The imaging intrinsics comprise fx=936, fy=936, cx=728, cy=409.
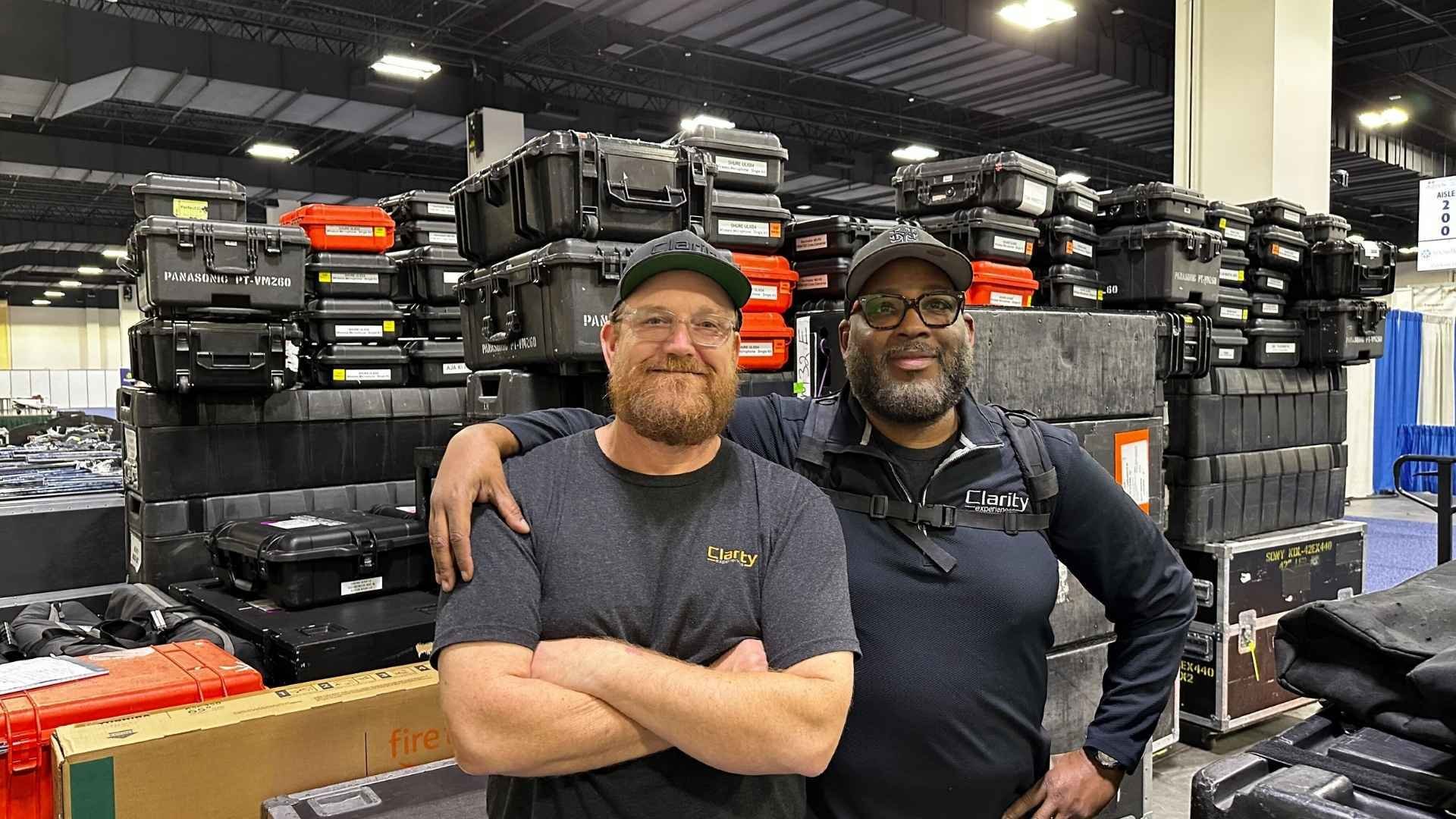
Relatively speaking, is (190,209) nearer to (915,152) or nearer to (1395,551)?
(1395,551)

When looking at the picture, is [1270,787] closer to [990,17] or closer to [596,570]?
[596,570]

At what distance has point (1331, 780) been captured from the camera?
1.18 m

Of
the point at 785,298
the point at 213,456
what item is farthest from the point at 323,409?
the point at 785,298

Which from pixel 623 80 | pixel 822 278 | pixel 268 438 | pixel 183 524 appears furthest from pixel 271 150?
pixel 822 278

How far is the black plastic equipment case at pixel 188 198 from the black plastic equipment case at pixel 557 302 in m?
2.24

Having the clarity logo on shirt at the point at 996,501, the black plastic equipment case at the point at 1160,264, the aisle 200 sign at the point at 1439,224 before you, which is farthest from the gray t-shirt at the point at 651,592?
the aisle 200 sign at the point at 1439,224

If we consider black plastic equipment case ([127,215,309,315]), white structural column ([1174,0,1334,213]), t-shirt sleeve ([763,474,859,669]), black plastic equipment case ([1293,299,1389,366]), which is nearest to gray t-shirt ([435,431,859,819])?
t-shirt sleeve ([763,474,859,669])

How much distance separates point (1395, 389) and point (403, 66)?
13.6m

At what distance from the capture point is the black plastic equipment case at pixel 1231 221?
5.21 metres

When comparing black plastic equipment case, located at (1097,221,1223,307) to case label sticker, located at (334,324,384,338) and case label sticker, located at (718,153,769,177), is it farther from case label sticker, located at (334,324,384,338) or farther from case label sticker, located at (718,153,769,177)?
case label sticker, located at (334,324,384,338)

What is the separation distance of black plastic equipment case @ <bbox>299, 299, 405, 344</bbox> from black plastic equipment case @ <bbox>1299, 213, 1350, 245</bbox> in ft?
18.5

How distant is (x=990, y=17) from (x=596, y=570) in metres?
8.74

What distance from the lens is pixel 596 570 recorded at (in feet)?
5.07

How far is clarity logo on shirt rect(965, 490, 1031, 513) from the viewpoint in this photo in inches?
75.9
